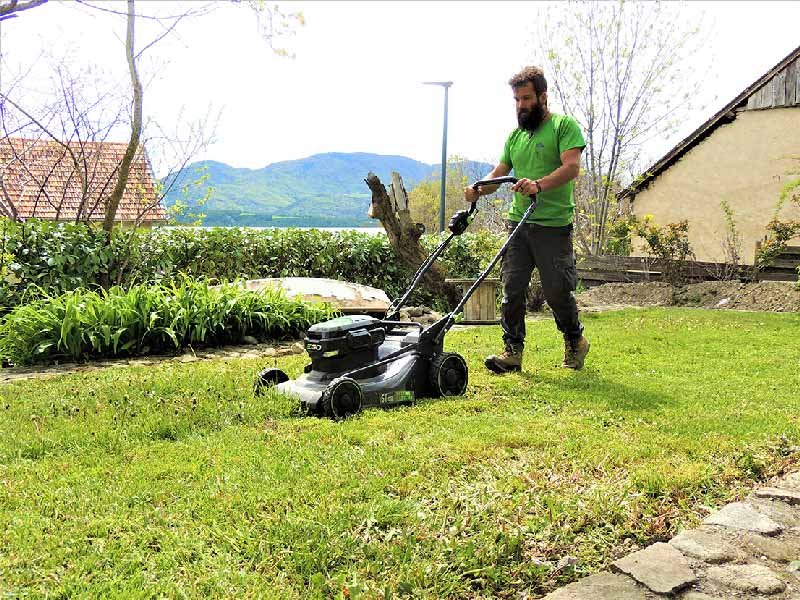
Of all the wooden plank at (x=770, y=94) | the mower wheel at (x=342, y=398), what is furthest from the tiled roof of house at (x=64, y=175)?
the wooden plank at (x=770, y=94)

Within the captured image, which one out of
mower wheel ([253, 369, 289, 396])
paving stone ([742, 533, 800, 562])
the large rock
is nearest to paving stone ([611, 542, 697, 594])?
paving stone ([742, 533, 800, 562])

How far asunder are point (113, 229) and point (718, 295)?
8.47 metres

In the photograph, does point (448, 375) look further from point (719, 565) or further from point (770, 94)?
point (770, 94)

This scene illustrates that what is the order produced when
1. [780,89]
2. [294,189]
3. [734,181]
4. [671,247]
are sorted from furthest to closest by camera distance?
[294,189], [734,181], [780,89], [671,247]

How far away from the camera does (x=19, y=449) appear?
3424 millimetres

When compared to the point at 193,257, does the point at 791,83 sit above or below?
above

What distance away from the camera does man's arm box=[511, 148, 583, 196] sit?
482 centimetres

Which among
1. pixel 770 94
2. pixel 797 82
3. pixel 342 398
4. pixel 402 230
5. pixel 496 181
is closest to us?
pixel 342 398

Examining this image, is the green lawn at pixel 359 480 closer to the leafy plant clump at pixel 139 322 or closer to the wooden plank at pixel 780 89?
the leafy plant clump at pixel 139 322

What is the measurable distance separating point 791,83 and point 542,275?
10.6m

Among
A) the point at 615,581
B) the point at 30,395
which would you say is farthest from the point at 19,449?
the point at 615,581

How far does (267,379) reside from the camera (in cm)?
452

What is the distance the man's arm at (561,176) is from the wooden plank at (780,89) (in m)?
10.4

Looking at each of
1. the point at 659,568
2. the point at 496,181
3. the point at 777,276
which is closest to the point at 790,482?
the point at 659,568
